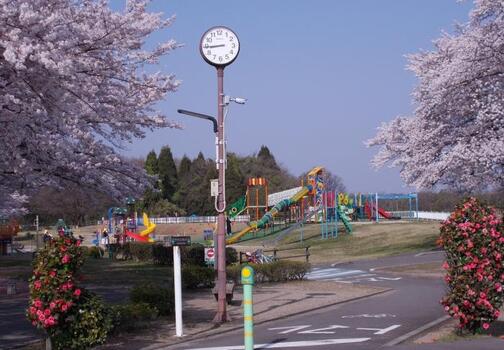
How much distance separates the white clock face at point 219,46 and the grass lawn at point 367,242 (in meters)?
24.2

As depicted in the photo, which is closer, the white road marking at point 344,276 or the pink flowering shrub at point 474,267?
the pink flowering shrub at point 474,267

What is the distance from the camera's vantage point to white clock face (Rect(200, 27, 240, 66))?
14.6 metres

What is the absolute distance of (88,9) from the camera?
15297 mm

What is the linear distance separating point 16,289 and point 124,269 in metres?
9.28

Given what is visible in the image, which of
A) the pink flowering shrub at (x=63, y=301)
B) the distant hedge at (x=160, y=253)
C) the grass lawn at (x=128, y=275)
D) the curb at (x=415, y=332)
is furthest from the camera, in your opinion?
the distant hedge at (x=160, y=253)

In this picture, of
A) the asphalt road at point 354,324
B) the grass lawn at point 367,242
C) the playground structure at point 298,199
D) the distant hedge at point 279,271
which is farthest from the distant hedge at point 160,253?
the playground structure at point 298,199

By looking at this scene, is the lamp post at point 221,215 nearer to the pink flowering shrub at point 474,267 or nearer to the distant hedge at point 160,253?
the pink flowering shrub at point 474,267

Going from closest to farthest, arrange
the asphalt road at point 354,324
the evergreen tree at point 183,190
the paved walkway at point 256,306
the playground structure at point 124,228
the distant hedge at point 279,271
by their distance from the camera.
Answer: the asphalt road at point 354,324 → the paved walkway at point 256,306 → the distant hedge at point 279,271 → the playground structure at point 124,228 → the evergreen tree at point 183,190

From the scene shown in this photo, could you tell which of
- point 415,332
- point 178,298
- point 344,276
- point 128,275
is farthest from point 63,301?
point 344,276

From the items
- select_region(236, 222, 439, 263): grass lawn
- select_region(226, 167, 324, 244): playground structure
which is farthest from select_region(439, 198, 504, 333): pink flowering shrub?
→ select_region(226, 167, 324, 244): playground structure

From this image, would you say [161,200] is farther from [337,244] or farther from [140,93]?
[140,93]

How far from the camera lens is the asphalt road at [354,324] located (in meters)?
11.9

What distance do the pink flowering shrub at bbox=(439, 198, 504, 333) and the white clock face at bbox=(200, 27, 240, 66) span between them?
18.7 ft

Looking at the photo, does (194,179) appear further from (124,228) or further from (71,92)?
(71,92)
